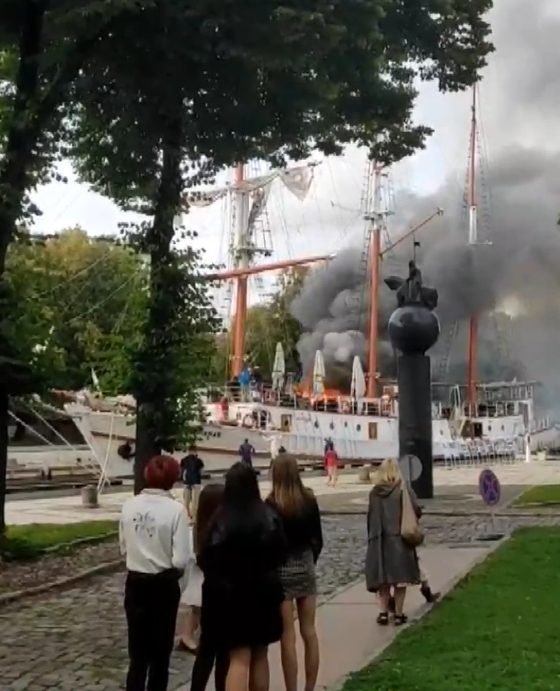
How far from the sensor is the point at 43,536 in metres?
18.9

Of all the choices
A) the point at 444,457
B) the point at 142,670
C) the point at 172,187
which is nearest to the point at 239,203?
the point at 444,457

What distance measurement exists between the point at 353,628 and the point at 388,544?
0.86 meters

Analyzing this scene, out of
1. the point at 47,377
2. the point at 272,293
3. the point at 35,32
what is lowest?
the point at 47,377

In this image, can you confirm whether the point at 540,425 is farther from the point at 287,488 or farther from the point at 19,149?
the point at 287,488

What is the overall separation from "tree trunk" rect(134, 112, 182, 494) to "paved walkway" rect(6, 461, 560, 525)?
4.28 metres

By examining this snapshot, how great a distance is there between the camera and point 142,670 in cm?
696

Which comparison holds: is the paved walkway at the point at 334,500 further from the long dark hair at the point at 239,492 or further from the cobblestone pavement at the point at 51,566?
the long dark hair at the point at 239,492

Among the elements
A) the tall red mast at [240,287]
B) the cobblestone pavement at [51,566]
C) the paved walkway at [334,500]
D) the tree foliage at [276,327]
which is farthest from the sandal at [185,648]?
the tree foliage at [276,327]

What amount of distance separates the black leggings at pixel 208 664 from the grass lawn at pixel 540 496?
62.3ft

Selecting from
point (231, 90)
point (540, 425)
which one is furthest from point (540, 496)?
point (540, 425)

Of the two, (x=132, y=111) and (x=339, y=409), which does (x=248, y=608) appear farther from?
(x=339, y=409)

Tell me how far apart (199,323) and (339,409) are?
139 ft

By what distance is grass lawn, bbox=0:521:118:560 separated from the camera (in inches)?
648

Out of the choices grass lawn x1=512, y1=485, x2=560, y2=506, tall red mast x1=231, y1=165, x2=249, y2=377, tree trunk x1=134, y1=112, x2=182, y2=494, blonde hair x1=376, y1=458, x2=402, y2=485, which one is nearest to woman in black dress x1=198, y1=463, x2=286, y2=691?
blonde hair x1=376, y1=458, x2=402, y2=485
